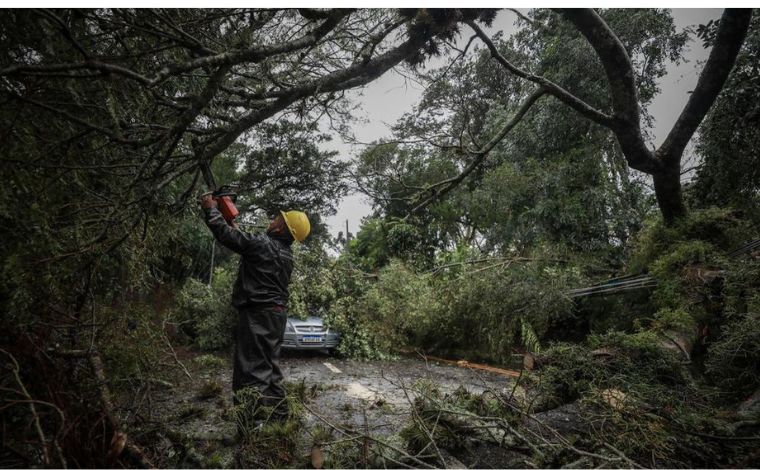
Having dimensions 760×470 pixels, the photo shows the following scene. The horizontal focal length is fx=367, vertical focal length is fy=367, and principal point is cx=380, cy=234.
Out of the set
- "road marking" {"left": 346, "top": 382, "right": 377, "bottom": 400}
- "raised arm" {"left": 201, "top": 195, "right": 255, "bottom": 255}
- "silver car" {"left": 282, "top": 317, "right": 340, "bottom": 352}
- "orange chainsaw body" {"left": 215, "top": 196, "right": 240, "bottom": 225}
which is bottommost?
"road marking" {"left": 346, "top": 382, "right": 377, "bottom": 400}

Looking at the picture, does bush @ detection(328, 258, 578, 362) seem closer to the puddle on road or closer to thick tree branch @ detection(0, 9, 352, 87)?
the puddle on road

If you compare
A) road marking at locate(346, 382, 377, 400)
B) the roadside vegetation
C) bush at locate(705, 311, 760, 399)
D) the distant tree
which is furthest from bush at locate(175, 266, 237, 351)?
the distant tree

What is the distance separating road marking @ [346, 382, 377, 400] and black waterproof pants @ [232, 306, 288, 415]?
68.6 inches

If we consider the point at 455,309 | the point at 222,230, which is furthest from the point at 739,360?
the point at 222,230

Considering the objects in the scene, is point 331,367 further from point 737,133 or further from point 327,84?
point 737,133

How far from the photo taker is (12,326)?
2.14 metres

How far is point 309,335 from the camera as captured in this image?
26.5 ft

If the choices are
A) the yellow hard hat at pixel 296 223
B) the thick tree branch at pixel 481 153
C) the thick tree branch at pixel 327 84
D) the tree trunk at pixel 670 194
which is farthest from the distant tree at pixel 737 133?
the yellow hard hat at pixel 296 223

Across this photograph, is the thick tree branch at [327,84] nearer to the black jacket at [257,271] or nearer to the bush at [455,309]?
the black jacket at [257,271]

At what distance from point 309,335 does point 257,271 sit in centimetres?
492

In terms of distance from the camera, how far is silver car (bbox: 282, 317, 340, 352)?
798cm

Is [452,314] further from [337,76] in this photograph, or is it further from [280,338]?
[337,76]

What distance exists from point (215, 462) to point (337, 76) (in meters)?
3.32

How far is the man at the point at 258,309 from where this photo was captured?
3383mm
